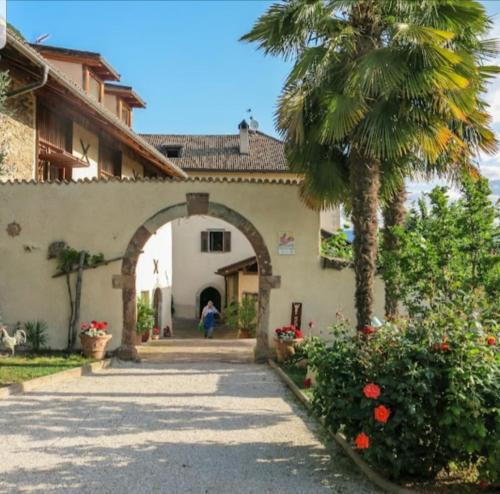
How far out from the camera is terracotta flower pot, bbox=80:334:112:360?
11945 millimetres

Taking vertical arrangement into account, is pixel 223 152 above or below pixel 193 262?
above

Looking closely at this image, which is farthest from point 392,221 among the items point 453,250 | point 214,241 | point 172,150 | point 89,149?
point 172,150

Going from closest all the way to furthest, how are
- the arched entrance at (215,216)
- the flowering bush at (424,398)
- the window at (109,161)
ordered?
the flowering bush at (424,398)
the arched entrance at (215,216)
the window at (109,161)

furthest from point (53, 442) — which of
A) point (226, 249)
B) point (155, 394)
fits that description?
point (226, 249)

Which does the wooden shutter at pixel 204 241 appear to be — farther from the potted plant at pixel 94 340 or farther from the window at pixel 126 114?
the potted plant at pixel 94 340

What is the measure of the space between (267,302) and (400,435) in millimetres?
7852

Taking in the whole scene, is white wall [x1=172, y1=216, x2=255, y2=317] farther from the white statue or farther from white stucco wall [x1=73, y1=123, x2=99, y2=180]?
the white statue

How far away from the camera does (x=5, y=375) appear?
9.65 metres

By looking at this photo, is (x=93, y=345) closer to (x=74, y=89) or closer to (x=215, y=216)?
(x=215, y=216)

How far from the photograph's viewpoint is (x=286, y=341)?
1198cm

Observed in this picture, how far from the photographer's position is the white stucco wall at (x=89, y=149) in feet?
49.6

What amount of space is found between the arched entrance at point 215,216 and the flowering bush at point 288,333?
2.01 ft

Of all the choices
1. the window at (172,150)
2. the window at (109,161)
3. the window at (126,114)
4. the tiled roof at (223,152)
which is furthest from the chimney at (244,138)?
the window at (109,161)

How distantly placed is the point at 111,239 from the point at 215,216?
2.20m
